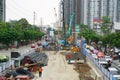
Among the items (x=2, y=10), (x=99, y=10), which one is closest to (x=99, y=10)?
(x=99, y=10)

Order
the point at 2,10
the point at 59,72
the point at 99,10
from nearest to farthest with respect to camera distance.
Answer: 1. the point at 59,72
2. the point at 2,10
3. the point at 99,10

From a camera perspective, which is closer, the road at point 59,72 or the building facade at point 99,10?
the road at point 59,72

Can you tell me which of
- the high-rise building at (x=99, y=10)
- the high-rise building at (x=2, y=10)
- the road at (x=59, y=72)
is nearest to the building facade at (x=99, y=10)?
the high-rise building at (x=99, y=10)

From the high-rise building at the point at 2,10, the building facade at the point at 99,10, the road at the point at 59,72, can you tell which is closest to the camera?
the road at the point at 59,72

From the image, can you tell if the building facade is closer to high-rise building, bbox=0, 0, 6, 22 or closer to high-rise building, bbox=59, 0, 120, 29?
high-rise building, bbox=59, 0, 120, 29

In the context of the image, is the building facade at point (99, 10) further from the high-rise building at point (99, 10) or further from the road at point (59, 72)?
the road at point (59, 72)

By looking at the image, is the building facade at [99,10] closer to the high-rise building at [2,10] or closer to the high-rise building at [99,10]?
the high-rise building at [99,10]

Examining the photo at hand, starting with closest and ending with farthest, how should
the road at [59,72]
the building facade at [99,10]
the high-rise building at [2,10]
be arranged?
1. the road at [59,72]
2. the high-rise building at [2,10]
3. the building facade at [99,10]

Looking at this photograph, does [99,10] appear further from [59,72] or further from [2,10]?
[59,72]

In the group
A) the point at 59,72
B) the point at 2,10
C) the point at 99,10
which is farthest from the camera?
the point at 99,10

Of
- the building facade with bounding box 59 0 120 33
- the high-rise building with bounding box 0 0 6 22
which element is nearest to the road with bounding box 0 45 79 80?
the building facade with bounding box 59 0 120 33

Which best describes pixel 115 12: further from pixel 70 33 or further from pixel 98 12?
pixel 70 33

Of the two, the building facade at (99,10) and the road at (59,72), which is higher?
the building facade at (99,10)

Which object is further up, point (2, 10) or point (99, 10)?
point (99, 10)
